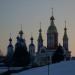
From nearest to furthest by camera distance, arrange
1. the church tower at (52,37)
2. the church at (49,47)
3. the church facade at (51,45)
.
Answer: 1. the church at (49,47)
2. the church facade at (51,45)
3. the church tower at (52,37)

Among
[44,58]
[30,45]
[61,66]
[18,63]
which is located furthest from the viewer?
[30,45]

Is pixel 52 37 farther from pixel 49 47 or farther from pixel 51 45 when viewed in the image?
pixel 49 47

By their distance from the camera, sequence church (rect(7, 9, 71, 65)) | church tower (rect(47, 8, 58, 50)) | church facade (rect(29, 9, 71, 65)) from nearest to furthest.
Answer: church (rect(7, 9, 71, 65)) < church facade (rect(29, 9, 71, 65)) < church tower (rect(47, 8, 58, 50))

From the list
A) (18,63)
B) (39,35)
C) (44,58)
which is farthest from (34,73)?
(39,35)

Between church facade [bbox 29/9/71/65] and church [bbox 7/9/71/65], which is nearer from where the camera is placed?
church [bbox 7/9/71/65]

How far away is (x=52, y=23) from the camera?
8975cm

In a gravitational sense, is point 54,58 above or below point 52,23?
below

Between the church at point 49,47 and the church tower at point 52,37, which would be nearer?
the church at point 49,47

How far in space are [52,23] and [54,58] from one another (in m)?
17.2

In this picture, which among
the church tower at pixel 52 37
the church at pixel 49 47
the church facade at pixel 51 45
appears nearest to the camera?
the church at pixel 49 47

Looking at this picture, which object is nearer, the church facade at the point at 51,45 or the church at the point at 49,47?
the church at the point at 49,47

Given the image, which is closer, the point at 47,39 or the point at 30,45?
the point at 47,39

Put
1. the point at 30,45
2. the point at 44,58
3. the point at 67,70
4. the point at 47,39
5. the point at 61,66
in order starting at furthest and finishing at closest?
the point at 30,45 < the point at 47,39 < the point at 44,58 < the point at 61,66 < the point at 67,70

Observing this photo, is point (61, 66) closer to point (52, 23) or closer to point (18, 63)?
point (18, 63)
